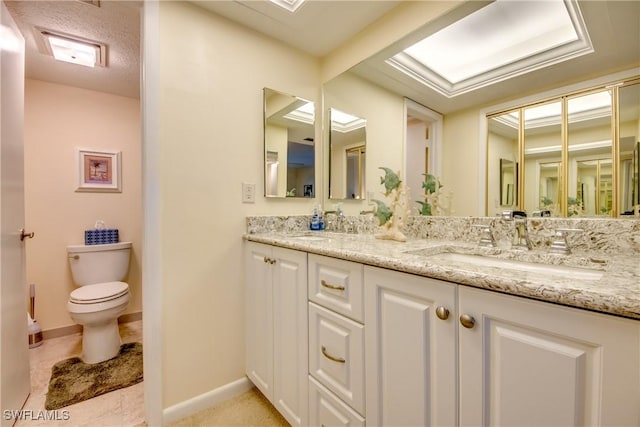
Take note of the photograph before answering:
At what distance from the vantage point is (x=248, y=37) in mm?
1607

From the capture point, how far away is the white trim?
130cm

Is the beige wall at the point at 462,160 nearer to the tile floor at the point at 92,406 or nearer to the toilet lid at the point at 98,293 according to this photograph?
the tile floor at the point at 92,406

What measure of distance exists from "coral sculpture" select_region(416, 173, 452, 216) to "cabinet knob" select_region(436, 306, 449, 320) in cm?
79

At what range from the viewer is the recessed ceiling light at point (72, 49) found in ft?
5.41

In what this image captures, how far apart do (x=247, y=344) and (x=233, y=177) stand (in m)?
0.96

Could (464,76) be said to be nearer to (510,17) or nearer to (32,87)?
(510,17)

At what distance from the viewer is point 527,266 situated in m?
0.93

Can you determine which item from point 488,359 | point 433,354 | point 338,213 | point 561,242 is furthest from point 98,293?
point 561,242

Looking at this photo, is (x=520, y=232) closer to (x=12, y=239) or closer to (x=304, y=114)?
(x=304, y=114)

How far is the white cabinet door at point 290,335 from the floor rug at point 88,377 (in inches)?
41.9

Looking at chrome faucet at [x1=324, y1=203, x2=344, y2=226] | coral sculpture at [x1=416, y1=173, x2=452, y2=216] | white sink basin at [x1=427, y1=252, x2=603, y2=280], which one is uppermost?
coral sculpture at [x1=416, y1=173, x2=452, y2=216]

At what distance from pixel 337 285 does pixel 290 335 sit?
16.1 inches

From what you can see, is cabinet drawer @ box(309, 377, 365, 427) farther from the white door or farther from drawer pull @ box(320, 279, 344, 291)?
the white door

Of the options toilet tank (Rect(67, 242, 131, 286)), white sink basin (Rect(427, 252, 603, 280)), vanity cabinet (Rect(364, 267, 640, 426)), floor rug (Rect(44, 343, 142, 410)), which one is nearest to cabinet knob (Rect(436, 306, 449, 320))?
vanity cabinet (Rect(364, 267, 640, 426))
